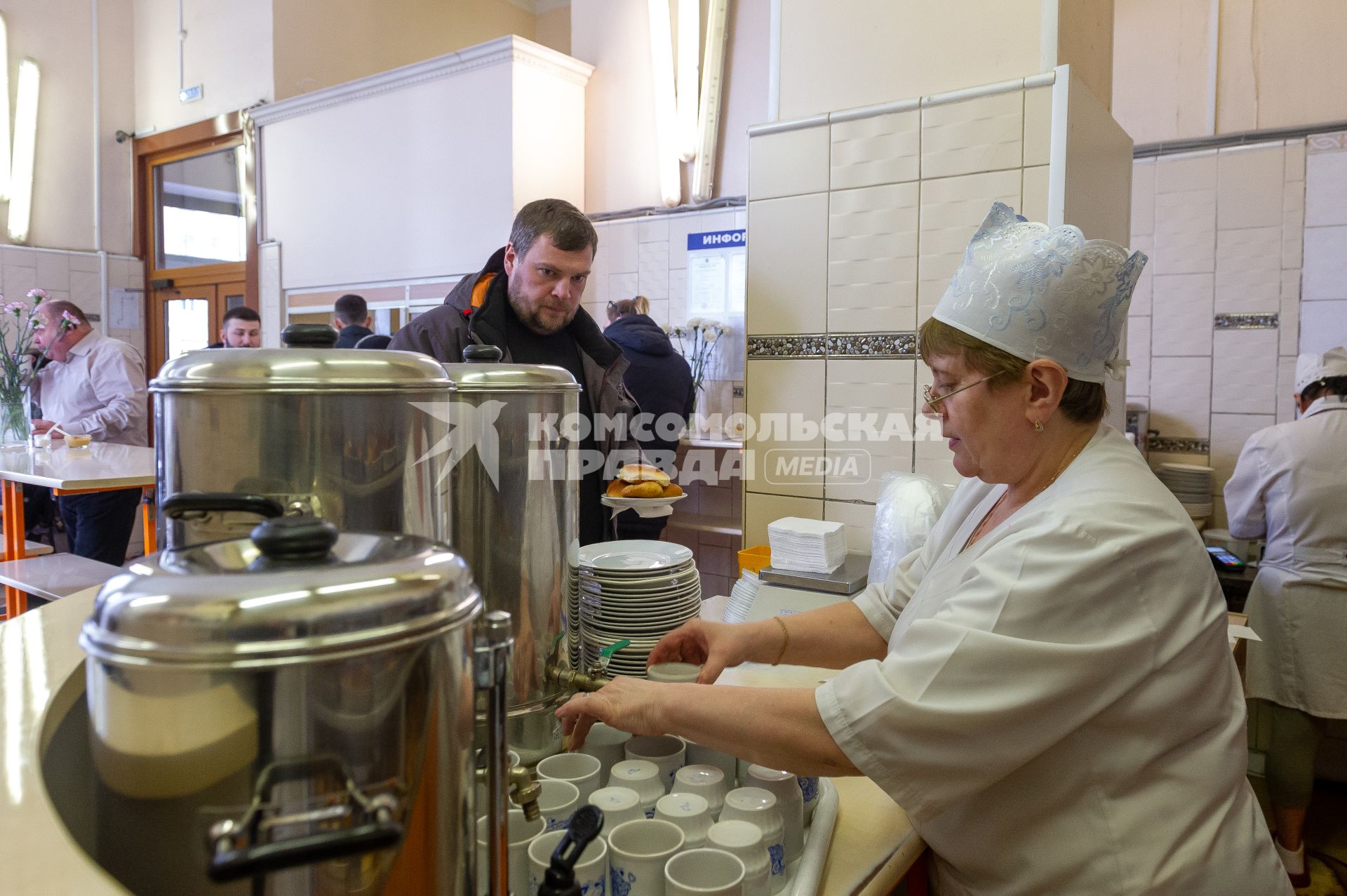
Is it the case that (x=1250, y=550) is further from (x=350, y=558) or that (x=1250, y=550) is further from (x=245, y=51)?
(x=245, y=51)

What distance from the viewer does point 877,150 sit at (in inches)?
105

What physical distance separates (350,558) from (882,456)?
7.45 ft

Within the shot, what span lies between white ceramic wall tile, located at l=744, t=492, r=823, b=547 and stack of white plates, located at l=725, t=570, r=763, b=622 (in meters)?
0.38

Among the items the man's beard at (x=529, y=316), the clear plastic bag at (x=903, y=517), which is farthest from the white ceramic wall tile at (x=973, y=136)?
the man's beard at (x=529, y=316)

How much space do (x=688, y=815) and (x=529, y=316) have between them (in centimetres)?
180

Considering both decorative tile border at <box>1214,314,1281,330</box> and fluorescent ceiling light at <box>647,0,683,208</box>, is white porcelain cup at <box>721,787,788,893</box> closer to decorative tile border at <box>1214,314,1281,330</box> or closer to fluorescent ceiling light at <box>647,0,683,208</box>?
decorative tile border at <box>1214,314,1281,330</box>

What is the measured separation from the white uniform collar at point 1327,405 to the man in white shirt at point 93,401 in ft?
20.1

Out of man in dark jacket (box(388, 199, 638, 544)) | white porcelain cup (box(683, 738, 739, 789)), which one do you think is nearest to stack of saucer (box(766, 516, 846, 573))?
man in dark jacket (box(388, 199, 638, 544))

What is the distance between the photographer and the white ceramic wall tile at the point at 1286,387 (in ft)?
15.2

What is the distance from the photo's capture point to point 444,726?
644 millimetres

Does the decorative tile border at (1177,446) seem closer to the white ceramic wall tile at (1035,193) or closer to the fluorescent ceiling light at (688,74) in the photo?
the white ceramic wall tile at (1035,193)

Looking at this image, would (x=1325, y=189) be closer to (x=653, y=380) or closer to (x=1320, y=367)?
(x=1320, y=367)

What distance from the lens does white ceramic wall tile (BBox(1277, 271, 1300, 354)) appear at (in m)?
4.59

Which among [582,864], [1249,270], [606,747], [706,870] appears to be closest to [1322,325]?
[1249,270]
